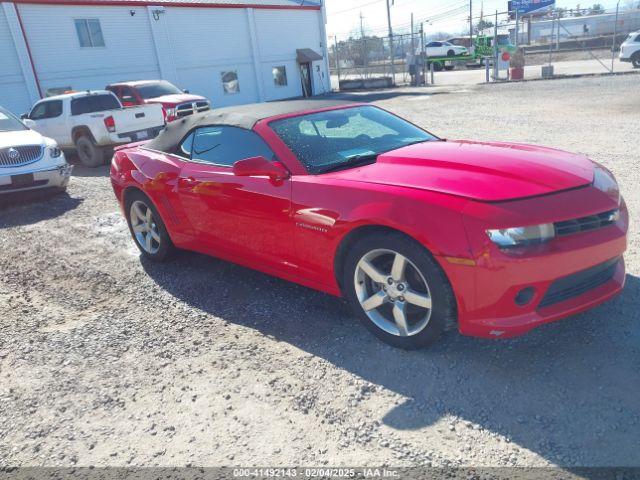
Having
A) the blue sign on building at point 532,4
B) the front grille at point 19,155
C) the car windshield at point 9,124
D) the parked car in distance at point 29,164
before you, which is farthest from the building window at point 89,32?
the blue sign on building at point 532,4

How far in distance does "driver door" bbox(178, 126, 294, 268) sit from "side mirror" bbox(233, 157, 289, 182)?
6 cm

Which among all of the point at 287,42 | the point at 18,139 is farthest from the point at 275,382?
the point at 287,42

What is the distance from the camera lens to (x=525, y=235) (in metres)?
2.77

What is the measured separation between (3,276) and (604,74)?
2468cm

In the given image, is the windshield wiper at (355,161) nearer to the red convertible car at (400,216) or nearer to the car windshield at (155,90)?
the red convertible car at (400,216)

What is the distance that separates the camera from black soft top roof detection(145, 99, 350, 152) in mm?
4187

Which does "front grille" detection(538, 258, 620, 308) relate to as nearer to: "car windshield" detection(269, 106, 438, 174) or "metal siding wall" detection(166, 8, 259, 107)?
"car windshield" detection(269, 106, 438, 174)

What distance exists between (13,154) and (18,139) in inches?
17.7

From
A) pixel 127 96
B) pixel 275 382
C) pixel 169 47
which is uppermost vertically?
pixel 169 47

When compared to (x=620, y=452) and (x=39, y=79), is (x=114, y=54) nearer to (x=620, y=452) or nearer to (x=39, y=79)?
(x=39, y=79)

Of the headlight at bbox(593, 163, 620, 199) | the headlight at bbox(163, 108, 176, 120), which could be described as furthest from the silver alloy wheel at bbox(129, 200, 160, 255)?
the headlight at bbox(163, 108, 176, 120)

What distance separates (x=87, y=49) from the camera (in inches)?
819

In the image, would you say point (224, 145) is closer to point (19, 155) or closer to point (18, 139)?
point (19, 155)

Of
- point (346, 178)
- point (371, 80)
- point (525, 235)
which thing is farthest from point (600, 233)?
point (371, 80)
